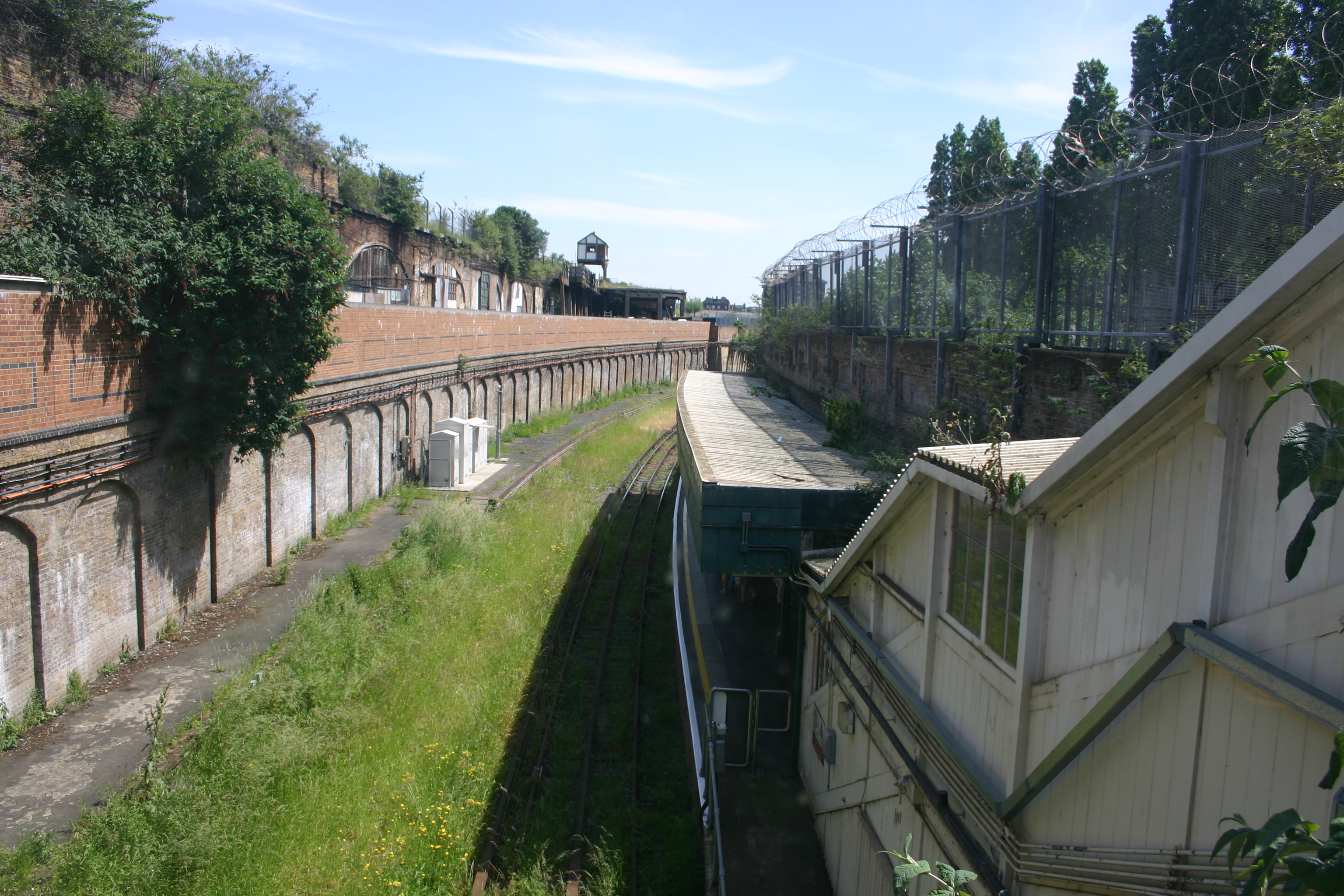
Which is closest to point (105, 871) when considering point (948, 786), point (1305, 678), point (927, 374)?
point (948, 786)

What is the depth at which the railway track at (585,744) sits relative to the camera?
736 cm

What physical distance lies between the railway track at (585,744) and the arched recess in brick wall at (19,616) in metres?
4.81

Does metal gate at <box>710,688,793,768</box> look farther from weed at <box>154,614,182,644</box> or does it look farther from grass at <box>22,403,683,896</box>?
weed at <box>154,614,182,644</box>

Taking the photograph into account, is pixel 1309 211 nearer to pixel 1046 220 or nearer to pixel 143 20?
pixel 1046 220

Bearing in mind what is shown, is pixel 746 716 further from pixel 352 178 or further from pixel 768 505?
pixel 352 178

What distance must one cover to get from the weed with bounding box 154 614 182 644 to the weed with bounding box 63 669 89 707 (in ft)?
5.27

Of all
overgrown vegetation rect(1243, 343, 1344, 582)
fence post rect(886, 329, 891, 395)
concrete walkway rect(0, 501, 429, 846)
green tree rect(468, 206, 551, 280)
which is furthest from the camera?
green tree rect(468, 206, 551, 280)

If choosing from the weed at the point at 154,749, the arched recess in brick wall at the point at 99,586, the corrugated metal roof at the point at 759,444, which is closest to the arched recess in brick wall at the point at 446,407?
the corrugated metal roof at the point at 759,444

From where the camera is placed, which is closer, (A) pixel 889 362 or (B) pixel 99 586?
(B) pixel 99 586

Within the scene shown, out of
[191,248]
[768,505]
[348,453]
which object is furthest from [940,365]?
[348,453]

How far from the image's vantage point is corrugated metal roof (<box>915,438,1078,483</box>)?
4.23 m

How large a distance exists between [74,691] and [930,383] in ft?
32.6

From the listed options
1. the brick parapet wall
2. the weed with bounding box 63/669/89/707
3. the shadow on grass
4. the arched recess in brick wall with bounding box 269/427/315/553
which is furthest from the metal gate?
the arched recess in brick wall with bounding box 269/427/315/553

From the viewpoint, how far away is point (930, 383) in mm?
9938
